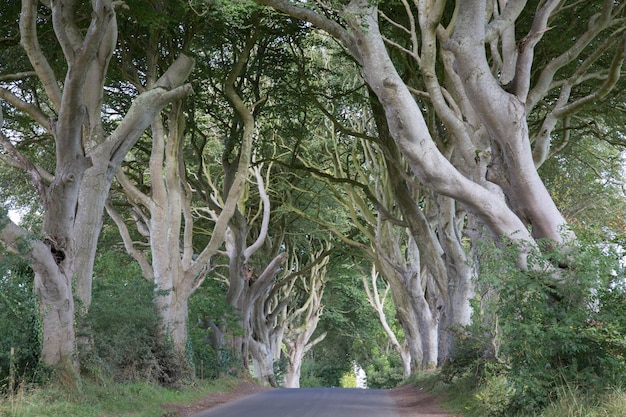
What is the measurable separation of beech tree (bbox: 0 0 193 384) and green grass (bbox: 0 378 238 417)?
559mm

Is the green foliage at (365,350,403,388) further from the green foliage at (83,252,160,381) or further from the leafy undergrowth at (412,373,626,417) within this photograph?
the leafy undergrowth at (412,373,626,417)

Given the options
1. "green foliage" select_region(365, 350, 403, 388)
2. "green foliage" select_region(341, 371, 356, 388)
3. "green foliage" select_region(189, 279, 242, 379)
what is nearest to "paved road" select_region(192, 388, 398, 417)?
"green foliage" select_region(189, 279, 242, 379)

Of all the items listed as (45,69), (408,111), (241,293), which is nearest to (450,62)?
(408,111)

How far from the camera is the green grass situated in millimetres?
9363

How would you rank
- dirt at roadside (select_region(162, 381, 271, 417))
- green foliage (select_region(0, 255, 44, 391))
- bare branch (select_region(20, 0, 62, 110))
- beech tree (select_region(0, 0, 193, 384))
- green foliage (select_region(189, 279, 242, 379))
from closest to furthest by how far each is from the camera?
green foliage (select_region(0, 255, 44, 391)) < beech tree (select_region(0, 0, 193, 384)) < bare branch (select_region(20, 0, 62, 110)) < dirt at roadside (select_region(162, 381, 271, 417)) < green foliage (select_region(189, 279, 242, 379))

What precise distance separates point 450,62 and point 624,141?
7764 mm

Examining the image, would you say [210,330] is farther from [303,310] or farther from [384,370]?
[384,370]

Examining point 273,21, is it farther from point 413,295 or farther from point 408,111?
point 413,295

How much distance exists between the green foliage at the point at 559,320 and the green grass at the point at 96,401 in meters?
6.31

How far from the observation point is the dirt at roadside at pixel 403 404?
13.4 meters

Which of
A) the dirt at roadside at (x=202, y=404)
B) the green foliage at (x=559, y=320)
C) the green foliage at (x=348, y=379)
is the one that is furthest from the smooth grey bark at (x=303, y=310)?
the green foliage at (x=559, y=320)

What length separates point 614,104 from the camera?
18031 mm

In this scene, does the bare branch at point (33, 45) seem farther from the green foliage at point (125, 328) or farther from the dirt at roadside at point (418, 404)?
the dirt at roadside at point (418, 404)

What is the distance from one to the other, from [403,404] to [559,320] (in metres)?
7.86
